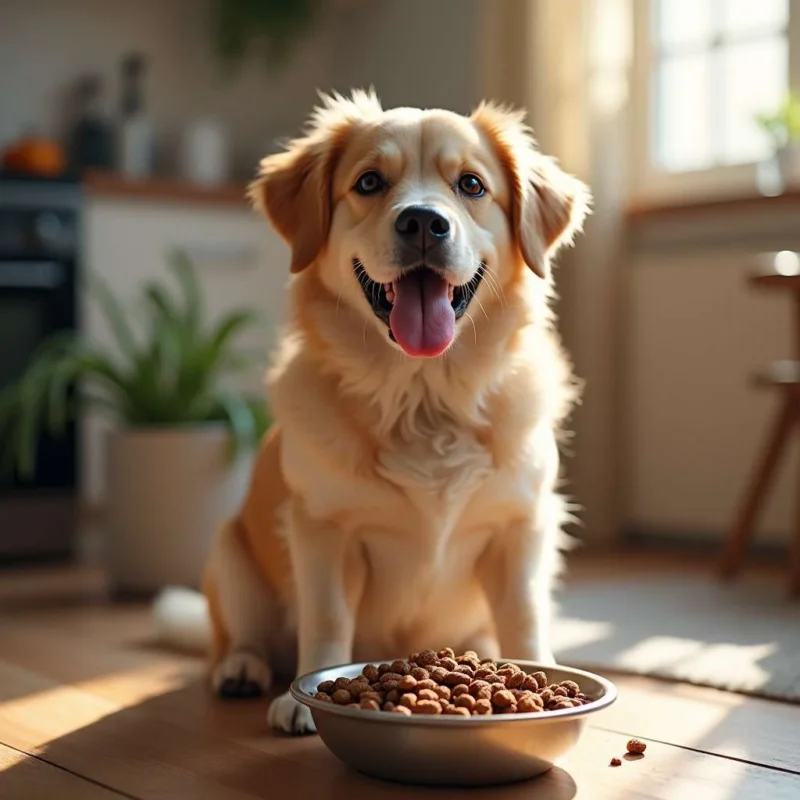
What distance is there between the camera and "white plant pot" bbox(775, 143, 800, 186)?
11.2 feet

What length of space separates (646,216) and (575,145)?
1.03ft

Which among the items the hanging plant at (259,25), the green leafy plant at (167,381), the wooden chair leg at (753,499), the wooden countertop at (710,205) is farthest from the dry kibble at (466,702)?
the hanging plant at (259,25)

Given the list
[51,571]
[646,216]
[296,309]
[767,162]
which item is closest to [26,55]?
[51,571]

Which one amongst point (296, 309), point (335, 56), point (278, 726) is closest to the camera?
point (278, 726)

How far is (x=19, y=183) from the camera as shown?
360cm

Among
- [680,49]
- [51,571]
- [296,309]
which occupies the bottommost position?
[51,571]

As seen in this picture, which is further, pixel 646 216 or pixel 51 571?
pixel 646 216

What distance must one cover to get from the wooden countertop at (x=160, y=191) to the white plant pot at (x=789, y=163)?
1730 mm

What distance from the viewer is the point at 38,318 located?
362cm

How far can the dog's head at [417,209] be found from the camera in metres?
1.64

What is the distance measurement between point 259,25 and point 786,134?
2112 millimetres

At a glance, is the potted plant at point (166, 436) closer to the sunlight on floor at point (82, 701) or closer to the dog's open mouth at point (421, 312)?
the sunlight on floor at point (82, 701)

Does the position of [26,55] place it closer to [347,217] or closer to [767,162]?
[767,162]

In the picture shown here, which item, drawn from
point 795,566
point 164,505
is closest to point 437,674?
point 795,566
